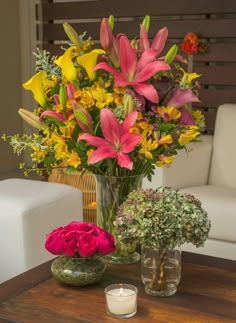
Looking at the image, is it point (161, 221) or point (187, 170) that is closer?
point (161, 221)

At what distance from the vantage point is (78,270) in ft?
4.59

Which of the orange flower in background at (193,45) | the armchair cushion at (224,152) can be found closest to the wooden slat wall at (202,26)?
the orange flower in background at (193,45)

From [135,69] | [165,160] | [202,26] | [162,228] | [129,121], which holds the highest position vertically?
[202,26]

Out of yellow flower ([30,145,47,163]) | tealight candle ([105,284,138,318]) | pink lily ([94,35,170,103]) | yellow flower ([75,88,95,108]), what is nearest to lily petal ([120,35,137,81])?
pink lily ([94,35,170,103])

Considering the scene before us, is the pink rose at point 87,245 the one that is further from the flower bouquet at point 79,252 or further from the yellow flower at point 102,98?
the yellow flower at point 102,98

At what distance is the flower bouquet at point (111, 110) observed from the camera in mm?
1351

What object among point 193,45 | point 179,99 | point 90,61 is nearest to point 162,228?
point 179,99

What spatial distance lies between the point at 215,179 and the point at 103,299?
1.83m

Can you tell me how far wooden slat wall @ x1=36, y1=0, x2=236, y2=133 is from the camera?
13.9ft

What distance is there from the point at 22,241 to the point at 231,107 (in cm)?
162

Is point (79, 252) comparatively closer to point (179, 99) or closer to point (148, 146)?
point (148, 146)

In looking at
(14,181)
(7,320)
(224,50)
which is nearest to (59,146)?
(7,320)

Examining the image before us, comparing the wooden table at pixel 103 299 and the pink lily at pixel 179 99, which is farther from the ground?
the pink lily at pixel 179 99

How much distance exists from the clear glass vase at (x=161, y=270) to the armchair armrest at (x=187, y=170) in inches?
58.2
